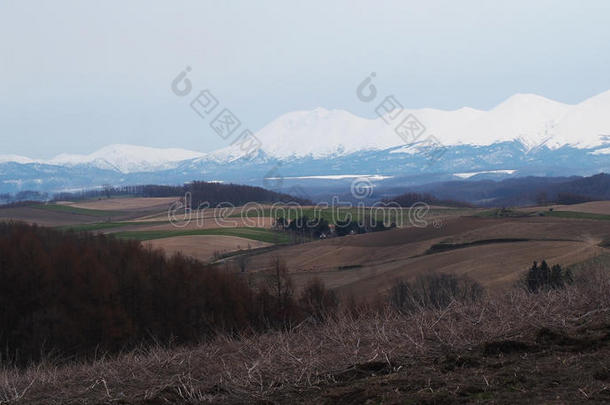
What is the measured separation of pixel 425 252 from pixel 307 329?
143 feet

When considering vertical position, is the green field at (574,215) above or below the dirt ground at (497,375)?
below

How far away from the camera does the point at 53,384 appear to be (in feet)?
33.8

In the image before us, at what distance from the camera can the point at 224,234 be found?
77500 mm

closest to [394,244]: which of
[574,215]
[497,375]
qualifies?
[574,215]

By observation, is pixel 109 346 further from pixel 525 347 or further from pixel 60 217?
pixel 60 217

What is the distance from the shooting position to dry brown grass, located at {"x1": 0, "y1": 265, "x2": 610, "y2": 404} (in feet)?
28.0

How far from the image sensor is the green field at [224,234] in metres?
76.4

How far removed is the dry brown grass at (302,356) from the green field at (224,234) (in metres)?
63.7

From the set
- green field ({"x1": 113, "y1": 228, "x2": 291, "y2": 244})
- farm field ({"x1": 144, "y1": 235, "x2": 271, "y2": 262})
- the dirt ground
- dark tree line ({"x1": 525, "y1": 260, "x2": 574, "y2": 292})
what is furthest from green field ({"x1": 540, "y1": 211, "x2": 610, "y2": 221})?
the dirt ground

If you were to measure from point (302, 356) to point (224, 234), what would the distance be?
68.6 metres

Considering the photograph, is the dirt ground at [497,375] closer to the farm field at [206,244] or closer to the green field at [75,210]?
the farm field at [206,244]

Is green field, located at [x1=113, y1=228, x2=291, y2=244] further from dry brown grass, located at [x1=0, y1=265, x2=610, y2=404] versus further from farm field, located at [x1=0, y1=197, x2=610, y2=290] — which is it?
dry brown grass, located at [x1=0, y1=265, x2=610, y2=404]

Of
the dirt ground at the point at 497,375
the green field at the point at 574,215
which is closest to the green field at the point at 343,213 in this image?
the green field at the point at 574,215

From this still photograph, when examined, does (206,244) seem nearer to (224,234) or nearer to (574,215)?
(224,234)
